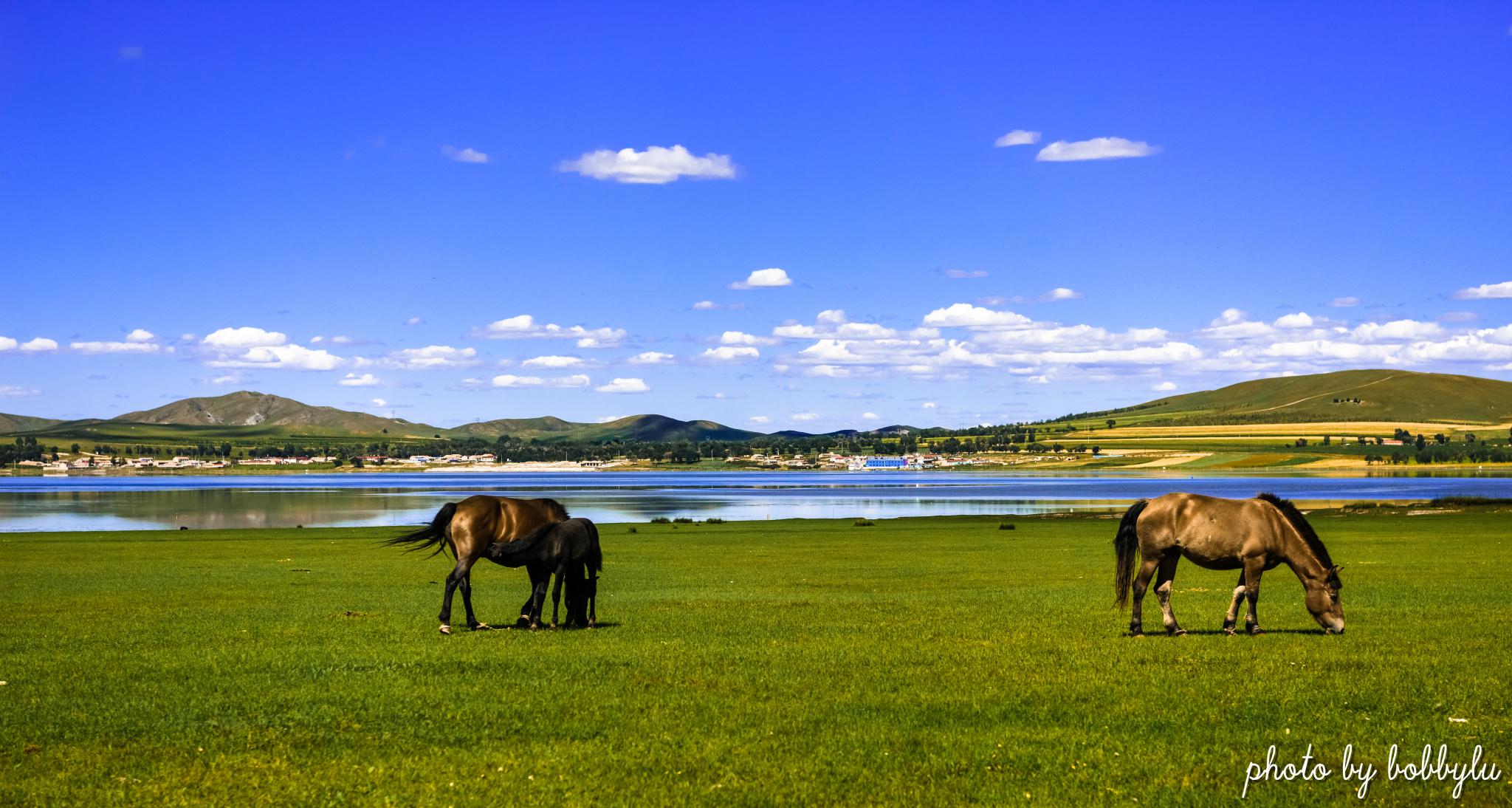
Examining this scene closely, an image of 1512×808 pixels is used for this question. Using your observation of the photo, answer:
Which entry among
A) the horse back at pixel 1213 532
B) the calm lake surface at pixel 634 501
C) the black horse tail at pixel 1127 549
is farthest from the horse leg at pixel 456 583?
the calm lake surface at pixel 634 501

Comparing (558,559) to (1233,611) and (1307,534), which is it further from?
(1307,534)

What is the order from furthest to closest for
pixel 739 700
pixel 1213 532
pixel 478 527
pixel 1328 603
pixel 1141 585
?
pixel 478 527 → pixel 1141 585 → pixel 1213 532 → pixel 1328 603 → pixel 739 700

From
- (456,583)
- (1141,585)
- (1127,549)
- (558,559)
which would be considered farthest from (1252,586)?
(456,583)

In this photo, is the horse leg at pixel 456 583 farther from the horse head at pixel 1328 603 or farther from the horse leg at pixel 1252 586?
the horse head at pixel 1328 603

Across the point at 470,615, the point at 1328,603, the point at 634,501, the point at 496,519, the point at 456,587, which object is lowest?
the point at 634,501

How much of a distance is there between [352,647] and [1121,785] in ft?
34.7

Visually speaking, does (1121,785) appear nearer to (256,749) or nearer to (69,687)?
(256,749)

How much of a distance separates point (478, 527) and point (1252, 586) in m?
11.8

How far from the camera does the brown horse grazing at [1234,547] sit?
1655cm

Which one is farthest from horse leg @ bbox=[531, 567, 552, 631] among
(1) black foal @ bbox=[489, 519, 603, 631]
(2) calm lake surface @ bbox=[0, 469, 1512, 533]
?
(2) calm lake surface @ bbox=[0, 469, 1512, 533]

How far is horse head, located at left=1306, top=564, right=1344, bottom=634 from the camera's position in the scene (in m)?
16.5

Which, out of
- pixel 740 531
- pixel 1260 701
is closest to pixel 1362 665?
pixel 1260 701

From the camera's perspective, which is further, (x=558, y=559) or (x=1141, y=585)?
(x=558, y=559)

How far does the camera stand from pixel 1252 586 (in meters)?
16.5
